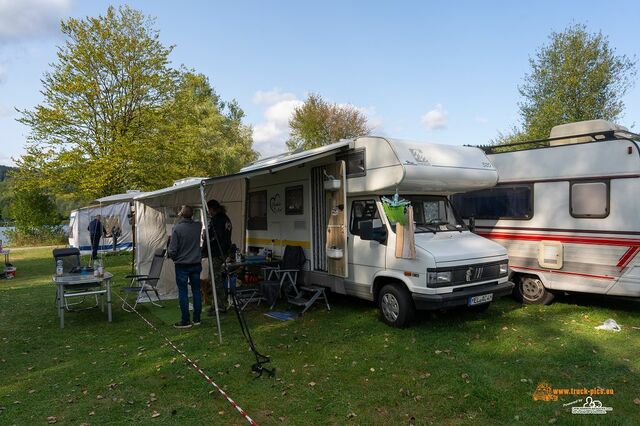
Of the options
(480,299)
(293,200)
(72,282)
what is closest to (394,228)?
(480,299)

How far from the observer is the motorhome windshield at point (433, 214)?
686cm

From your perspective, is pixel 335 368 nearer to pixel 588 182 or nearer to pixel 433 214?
pixel 433 214

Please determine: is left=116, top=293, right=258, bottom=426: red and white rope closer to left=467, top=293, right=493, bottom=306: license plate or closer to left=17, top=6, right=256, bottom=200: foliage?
left=467, top=293, right=493, bottom=306: license plate

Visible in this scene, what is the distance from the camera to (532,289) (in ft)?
25.4

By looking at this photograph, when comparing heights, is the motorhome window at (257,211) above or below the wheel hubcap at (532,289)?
above

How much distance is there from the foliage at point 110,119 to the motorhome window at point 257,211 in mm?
9308

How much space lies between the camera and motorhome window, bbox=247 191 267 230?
9344mm

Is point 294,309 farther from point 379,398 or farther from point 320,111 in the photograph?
point 320,111

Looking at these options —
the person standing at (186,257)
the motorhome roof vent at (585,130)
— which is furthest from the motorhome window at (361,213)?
the motorhome roof vent at (585,130)

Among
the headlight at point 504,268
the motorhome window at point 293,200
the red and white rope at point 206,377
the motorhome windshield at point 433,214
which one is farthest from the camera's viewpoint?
the motorhome window at point 293,200

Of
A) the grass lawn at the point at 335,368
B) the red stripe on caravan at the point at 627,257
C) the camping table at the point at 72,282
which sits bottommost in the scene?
the grass lawn at the point at 335,368

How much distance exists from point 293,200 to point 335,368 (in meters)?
4.00

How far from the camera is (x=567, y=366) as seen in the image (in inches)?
195

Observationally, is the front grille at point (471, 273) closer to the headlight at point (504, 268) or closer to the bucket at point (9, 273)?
the headlight at point (504, 268)
